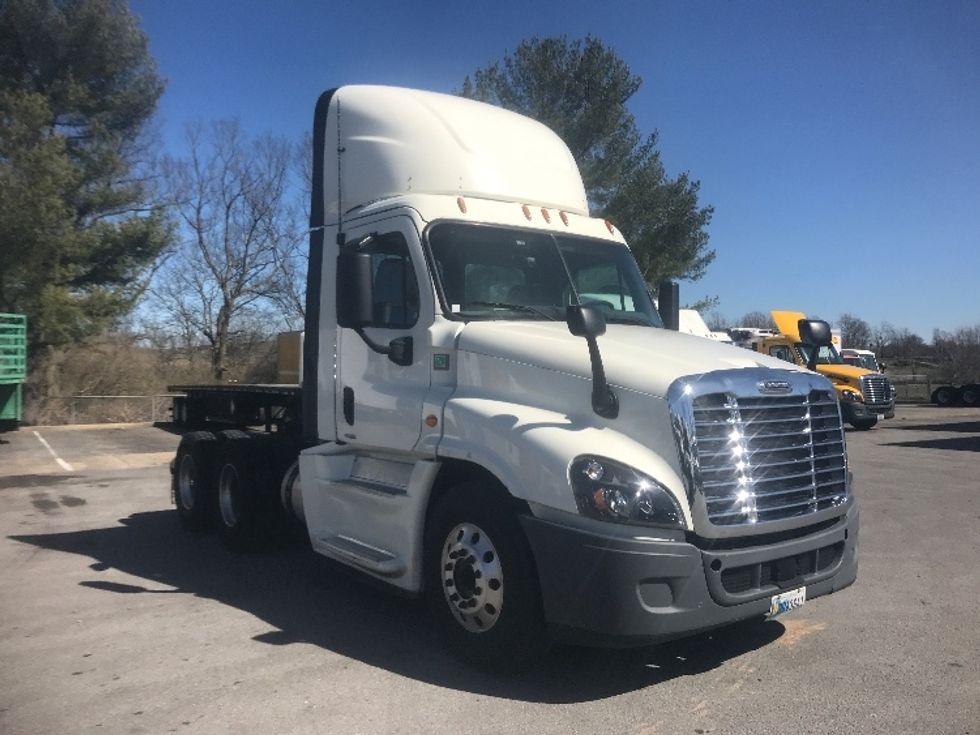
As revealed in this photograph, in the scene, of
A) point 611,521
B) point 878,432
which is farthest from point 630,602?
point 878,432

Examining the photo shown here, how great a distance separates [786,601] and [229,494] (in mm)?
5272

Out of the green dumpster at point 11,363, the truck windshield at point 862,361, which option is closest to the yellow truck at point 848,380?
the truck windshield at point 862,361

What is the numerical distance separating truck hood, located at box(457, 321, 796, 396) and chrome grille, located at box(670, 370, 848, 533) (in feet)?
0.48

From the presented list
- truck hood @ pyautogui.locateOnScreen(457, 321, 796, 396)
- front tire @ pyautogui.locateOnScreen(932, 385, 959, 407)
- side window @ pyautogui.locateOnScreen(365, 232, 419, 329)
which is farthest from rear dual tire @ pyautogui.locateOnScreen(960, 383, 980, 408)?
side window @ pyautogui.locateOnScreen(365, 232, 419, 329)

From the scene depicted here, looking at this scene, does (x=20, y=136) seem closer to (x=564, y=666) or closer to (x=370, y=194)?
(x=370, y=194)

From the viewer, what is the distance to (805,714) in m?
4.05

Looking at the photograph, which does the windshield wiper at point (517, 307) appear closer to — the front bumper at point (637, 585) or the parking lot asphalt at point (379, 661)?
the front bumper at point (637, 585)

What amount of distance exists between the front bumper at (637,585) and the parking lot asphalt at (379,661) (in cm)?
45

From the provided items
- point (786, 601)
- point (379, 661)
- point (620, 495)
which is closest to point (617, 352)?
point (620, 495)

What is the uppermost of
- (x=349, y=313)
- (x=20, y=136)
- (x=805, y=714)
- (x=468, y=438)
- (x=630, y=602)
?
(x=20, y=136)

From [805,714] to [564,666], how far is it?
4.23 feet

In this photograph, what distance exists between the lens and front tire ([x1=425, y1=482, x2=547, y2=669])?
4.26 meters

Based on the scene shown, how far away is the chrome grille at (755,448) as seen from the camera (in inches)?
163

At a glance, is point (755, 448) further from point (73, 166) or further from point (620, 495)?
point (73, 166)
